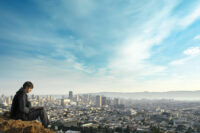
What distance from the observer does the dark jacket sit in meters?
3.38

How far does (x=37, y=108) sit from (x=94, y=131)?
99.6 feet

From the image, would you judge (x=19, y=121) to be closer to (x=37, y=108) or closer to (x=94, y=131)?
(x=37, y=108)

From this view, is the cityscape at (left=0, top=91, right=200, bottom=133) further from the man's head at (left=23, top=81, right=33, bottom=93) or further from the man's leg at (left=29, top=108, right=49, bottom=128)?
the man's head at (left=23, top=81, right=33, bottom=93)

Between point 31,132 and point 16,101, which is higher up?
point 16,101

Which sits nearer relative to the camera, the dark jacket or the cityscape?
the dark jacket

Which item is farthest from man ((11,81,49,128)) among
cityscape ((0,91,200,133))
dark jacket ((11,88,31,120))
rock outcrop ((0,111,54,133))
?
cityscape ((0,91,200,133))

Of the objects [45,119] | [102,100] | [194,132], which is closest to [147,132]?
[194,132]

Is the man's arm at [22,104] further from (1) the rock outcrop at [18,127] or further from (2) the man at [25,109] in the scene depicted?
(1) the rock outcrop at [18,127]

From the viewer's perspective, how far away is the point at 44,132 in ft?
10.8

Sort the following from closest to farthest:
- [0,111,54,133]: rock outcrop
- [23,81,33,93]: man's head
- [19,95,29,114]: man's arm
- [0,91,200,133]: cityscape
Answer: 1. [0,111,54,133]: rock outcrop
2. [19,95,29,114]: man's arm
3. [23,81,33,93]: man's head
4. [0,91,200,133]: cityscape

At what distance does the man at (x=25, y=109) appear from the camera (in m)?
3.42

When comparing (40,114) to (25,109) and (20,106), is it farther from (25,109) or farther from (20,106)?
(20,106)

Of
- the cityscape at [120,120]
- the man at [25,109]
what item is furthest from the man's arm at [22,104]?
the cityscape at [120,120]

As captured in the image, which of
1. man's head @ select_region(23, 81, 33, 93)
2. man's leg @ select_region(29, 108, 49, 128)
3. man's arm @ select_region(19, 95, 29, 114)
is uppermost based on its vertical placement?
man's head @ select_region(23, 81, 33, 93)
